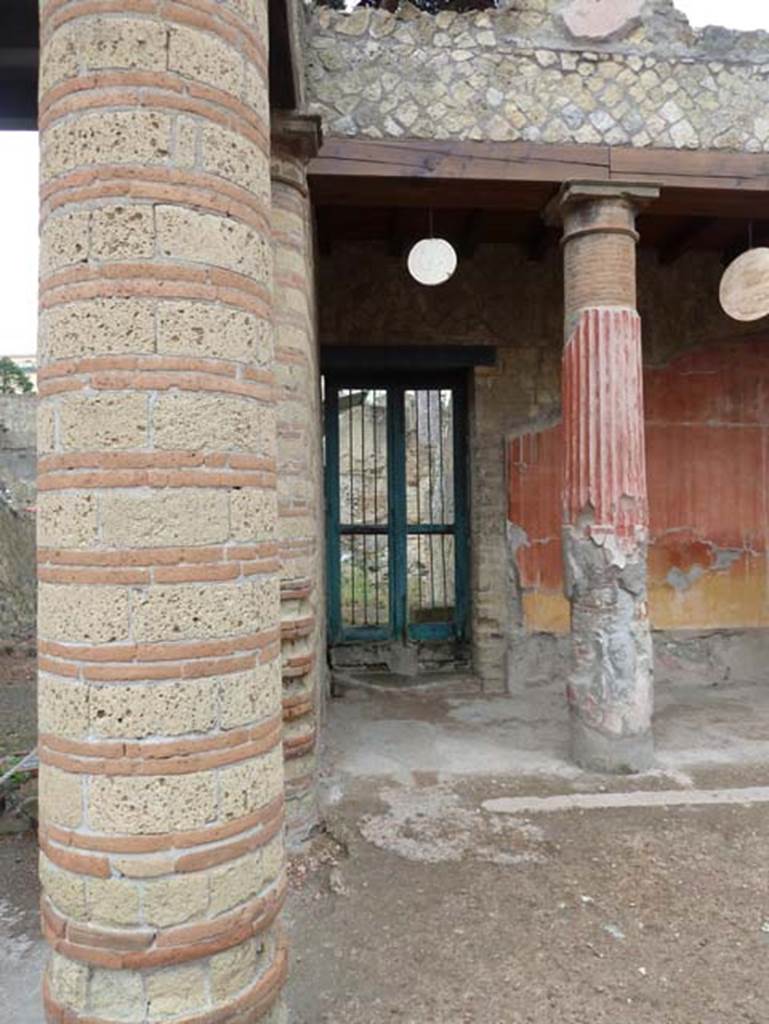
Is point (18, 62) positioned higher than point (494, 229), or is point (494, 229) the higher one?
point (494, 229)

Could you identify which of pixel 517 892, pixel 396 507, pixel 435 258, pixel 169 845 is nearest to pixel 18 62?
pixel 435 258

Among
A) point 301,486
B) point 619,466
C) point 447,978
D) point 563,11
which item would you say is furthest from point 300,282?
point 447,978

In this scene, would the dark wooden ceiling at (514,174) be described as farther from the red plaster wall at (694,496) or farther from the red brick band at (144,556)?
the red brick band at (144,556)

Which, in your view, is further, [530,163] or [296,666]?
[530,163]

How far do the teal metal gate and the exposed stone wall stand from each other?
1.57ft

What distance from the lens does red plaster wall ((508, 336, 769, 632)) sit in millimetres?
6809

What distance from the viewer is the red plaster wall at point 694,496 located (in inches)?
268

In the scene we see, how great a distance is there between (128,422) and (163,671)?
1.87 feet

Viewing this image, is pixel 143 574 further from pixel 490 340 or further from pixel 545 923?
pixel 490 340

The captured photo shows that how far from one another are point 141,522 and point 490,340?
5.38m

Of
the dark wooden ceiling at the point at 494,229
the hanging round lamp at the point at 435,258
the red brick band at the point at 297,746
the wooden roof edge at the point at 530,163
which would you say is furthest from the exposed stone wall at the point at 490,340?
the red brick band at the point at 297,746

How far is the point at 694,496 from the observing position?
7.03 meters

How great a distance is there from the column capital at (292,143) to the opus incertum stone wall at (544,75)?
0.64 m

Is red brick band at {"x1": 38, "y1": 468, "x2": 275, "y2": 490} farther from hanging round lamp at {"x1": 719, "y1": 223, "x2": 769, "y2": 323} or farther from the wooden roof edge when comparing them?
hanging round lamp at {"x1": 719, "y1": 223, "x2": 769, "y2": 323}
